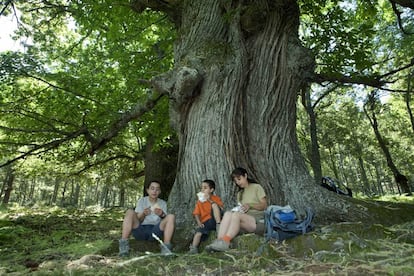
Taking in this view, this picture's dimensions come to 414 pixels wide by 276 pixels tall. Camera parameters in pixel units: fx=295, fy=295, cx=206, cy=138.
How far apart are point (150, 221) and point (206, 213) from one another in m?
0.80

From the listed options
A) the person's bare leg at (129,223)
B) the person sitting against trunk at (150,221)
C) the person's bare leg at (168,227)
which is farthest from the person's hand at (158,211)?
the person's bare leg at (129,223)

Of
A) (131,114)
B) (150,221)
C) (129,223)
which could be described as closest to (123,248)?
(129,223)

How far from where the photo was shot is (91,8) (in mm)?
6531

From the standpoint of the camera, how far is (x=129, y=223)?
11.8 ft

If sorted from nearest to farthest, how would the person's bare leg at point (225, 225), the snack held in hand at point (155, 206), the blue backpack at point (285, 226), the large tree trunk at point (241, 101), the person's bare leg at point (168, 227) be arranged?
1. the blue backpack at point (285, 226)
2. the person's bare leg at point (225, 225)
3. the person's bare leg at point (168, 227)
4. the snack held in hand at point (155, 206)
5. the large tree trunk at point (241, 101)

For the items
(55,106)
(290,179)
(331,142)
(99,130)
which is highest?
(331,142)

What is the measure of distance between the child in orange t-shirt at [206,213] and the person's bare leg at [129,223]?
2.52 feet

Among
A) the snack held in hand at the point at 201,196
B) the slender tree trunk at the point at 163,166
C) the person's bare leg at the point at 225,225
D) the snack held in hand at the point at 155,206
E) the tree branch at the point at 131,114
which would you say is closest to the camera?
the person's bare leg at the point at 225,225

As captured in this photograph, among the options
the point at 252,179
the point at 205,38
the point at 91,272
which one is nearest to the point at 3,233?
the point at 91,272

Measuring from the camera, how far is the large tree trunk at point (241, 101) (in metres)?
4.26

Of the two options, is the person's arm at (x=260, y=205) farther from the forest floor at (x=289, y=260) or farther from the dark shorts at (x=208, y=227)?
the forest floor at (x=289, y=260)

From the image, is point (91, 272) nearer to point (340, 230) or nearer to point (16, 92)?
point (340, 230)

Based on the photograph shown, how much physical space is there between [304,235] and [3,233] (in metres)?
5.78

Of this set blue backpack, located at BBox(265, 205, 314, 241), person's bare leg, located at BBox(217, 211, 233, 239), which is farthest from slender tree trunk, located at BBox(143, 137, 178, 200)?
blue backpack, located at BBox(265, 205, 314, 241)
